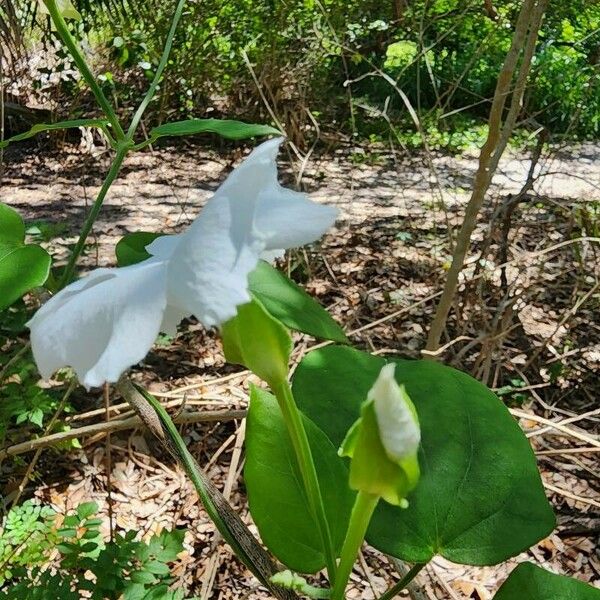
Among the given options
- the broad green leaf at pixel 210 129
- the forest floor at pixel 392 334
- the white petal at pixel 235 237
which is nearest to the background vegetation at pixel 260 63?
the forest floor at pixel 392 334

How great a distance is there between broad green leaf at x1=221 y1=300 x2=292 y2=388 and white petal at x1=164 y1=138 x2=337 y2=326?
43mm

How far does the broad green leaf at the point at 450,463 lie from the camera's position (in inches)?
23.3

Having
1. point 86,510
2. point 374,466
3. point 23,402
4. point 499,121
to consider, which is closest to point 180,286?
point 374,466

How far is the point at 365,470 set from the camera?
1.24 feet

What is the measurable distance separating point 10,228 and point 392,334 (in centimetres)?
160

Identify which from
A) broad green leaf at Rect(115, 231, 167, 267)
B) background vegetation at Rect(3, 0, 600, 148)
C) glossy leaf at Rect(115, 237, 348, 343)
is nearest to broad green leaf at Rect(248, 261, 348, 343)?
glossy leaf at Rect(115, 237, 348, 343)

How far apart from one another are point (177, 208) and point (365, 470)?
3.34 m

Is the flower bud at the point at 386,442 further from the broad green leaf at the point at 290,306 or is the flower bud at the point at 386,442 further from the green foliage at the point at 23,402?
the green foliage at the point at 23,402

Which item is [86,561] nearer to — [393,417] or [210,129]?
[210,129]

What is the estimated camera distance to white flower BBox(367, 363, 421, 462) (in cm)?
34

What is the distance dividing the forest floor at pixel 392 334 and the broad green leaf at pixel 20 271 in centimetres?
34

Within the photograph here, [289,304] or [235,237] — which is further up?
[235,237]

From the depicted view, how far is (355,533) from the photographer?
1.43 ft

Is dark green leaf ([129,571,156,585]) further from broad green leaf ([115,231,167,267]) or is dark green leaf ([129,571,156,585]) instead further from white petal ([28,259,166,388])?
white petal ([28,259,166,388])
